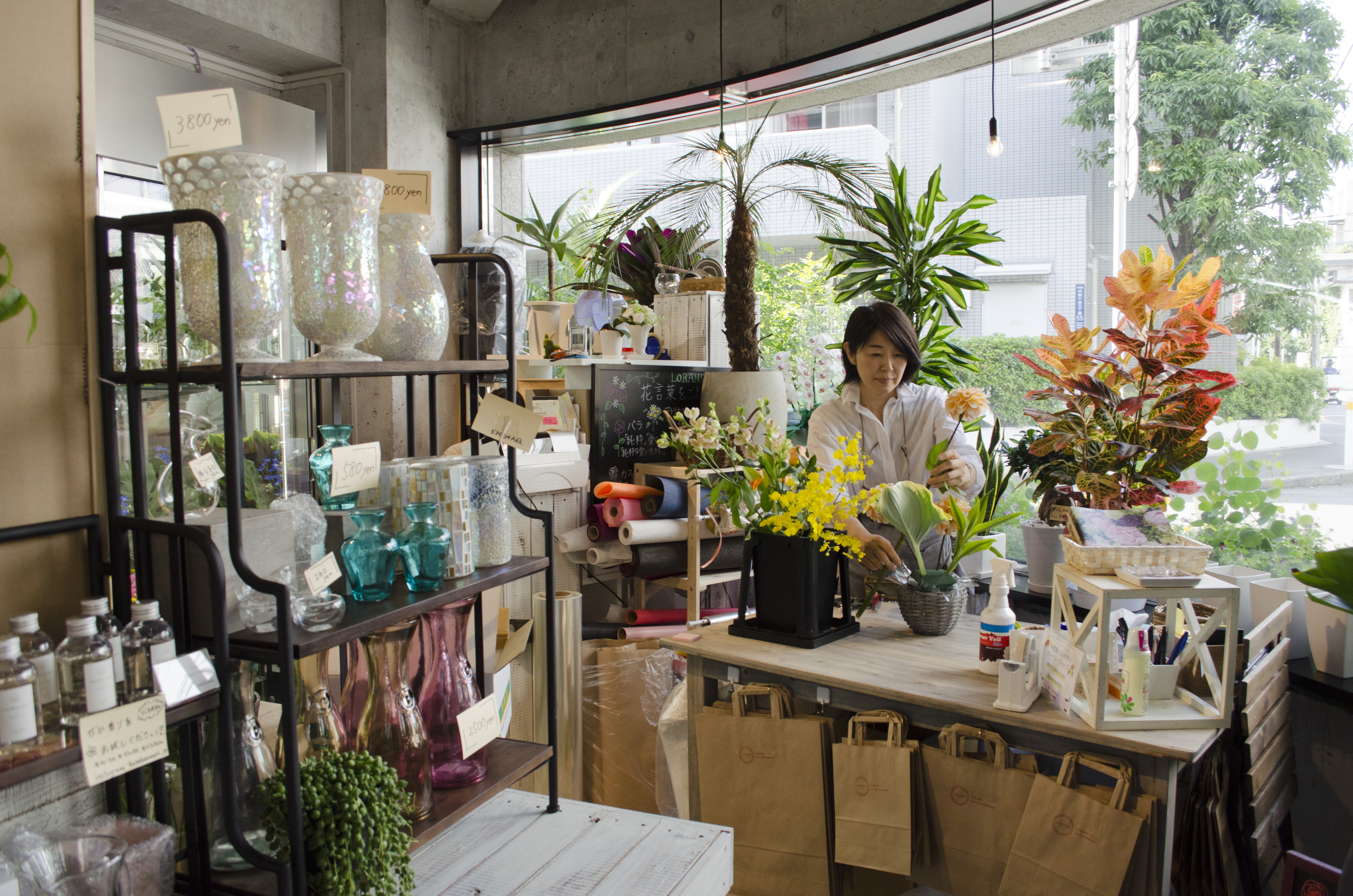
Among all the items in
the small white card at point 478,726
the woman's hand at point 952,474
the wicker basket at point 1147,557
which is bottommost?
the small white card at point 478,726

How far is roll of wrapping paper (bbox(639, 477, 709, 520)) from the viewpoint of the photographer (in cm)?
319

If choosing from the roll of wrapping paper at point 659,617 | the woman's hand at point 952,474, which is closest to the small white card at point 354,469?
the woman's hand at point 952,474

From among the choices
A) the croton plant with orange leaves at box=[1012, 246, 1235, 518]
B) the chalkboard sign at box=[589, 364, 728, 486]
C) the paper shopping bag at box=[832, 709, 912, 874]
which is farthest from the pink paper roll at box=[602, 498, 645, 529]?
the croton plant with orange leaves at box=[1012, 246, 1235, 518]

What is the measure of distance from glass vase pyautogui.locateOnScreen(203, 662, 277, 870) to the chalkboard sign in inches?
86.3

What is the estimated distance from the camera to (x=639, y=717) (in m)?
2.91

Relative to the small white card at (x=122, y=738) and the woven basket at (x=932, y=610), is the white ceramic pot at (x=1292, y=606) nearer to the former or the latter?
the woven basket at (x=932, y=610)

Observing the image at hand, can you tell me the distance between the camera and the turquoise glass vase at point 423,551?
4.14 feet

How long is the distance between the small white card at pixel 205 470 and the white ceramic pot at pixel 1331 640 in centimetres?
232

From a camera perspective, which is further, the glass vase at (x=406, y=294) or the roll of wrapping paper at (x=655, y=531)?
the roll of wrapping paper at (x=655, y=531)

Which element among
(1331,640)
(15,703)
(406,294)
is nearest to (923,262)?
(1331,640)

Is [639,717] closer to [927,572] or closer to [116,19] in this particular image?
[927,572]

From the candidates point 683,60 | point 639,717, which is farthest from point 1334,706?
point 683,60

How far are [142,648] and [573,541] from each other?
7.32 ft

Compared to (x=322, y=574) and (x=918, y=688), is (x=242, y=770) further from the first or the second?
(x=918, y=688)
